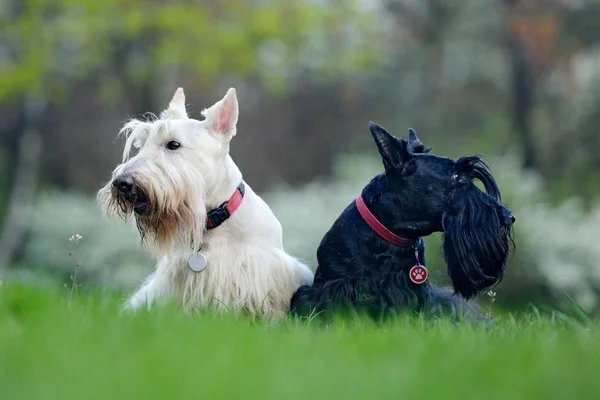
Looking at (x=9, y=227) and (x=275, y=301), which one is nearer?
(x=275, y=301)

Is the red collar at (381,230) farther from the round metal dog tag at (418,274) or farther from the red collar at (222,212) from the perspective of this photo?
the red collar at (222,212)

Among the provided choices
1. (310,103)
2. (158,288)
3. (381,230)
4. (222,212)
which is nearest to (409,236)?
(381,230)

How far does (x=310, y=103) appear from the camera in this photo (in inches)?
840

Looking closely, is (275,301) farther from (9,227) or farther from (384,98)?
(384,98)

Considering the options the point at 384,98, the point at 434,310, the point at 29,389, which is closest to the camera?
the point at 29,389

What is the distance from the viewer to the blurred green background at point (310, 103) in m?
9.69

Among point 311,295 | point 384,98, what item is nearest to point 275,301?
point 311,295

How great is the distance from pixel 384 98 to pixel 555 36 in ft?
23.5

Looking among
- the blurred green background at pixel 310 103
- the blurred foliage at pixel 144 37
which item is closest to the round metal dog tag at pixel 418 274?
the blurred green background at pixel 310 103

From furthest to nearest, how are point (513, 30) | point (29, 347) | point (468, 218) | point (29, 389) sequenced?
point (513, 30) → point (468, 218) → point (29, 347) → point (29, 389)

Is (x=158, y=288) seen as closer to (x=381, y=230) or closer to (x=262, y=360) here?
(x=381, y=230)

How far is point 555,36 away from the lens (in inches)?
603

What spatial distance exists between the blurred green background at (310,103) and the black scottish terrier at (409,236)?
0.99 m

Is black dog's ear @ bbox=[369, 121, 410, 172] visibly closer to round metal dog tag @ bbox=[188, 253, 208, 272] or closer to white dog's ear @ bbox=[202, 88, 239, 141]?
white dog's ear @ bbox=[202, 88, 239, 141]
